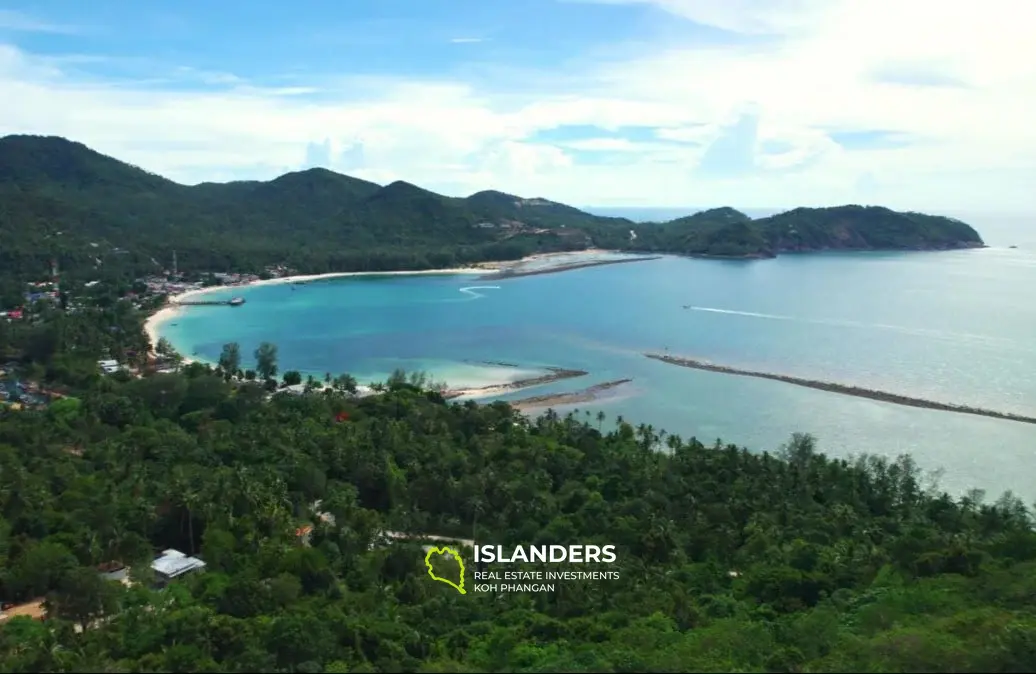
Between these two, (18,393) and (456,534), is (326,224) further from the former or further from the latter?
(456,534)

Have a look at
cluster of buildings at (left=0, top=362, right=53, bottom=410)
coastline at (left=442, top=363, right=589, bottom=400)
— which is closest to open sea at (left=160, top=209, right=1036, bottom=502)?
coastline at (left=442, top=363, right=589, bottom=400)

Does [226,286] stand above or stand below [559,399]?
above

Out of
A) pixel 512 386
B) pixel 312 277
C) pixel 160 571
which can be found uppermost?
pixel 312 277

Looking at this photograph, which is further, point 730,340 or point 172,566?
point 730,340

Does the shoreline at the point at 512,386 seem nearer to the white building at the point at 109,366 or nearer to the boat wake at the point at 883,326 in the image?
the white building at the point at 109,366

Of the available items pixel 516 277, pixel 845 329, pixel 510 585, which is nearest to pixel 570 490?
pixel 510 585

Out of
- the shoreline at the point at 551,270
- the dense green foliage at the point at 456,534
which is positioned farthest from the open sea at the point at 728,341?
the dense green foliage at the point at 456,534

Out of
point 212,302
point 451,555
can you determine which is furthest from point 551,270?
point 451,555
